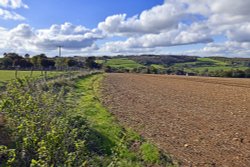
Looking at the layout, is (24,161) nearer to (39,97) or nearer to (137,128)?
(39,97)

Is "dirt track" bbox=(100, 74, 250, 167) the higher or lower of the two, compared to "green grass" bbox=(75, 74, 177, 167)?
lower

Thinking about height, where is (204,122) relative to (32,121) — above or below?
below

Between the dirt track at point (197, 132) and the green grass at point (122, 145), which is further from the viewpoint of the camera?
the dirt track at point (197, 132)

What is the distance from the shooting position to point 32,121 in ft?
24.6

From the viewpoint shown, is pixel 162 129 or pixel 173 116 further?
pixel 173 116

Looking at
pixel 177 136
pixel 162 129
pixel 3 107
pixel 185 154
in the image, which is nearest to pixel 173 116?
pixel 162 129

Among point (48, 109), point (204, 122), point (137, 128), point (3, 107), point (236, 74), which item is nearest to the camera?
point (3, 107)

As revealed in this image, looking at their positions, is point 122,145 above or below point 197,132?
above

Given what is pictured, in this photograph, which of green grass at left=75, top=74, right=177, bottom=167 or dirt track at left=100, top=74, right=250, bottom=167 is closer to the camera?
green grass at left=75, top=74, right=177, bottom=167

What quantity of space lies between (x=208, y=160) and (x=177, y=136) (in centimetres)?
286

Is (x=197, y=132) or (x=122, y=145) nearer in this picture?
(x=122, y=145)

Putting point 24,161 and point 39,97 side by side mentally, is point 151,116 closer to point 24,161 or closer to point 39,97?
point 39,97

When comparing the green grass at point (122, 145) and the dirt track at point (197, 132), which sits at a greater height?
the green grass at point (122, 145)

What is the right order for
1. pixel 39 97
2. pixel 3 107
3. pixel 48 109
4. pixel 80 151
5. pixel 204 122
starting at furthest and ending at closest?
pixel 204 122, pixel 39 97, pixel 48 109, pixel 3 107, pixel 80 151
